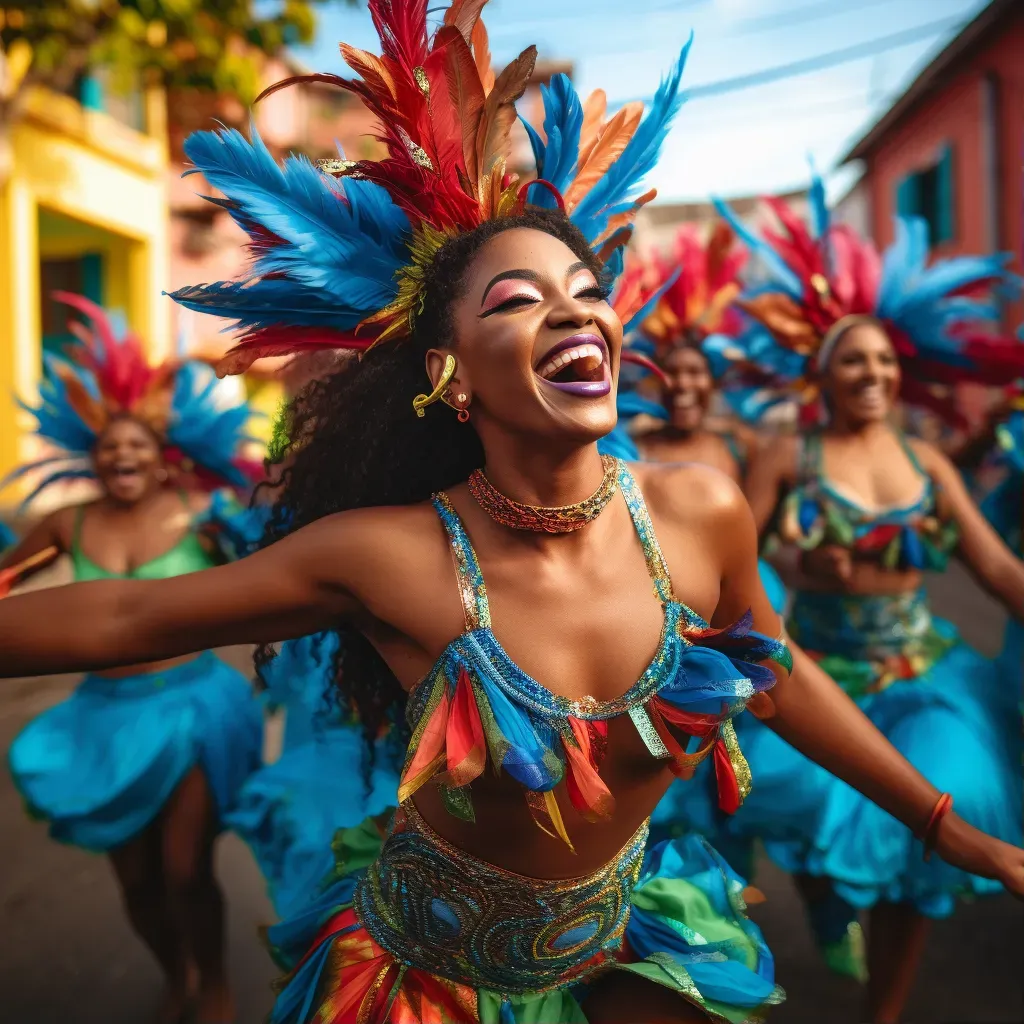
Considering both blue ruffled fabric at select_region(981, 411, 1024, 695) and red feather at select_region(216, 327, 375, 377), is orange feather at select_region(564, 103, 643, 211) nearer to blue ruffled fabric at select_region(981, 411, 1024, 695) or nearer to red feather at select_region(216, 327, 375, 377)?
red feather at select_region(216, 327, 375, 377)

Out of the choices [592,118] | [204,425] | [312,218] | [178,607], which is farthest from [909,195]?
[178,607]

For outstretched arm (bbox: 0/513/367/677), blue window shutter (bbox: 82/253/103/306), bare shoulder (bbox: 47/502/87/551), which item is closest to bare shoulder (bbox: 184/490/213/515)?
bare shoulder (bbox: 47/502/87/551)

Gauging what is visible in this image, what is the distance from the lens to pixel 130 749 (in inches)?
143

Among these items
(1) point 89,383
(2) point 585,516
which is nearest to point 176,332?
(1) point 89,383

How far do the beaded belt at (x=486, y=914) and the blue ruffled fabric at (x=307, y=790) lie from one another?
0.50 meters

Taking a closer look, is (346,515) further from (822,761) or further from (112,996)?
(112,996)

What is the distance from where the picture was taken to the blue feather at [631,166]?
2059 millimetres

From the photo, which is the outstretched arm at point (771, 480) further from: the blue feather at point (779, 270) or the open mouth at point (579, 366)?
the open mouth at point (579, 366)

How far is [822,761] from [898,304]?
2491 millimetres

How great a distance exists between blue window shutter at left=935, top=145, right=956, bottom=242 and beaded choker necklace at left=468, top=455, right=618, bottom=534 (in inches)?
688

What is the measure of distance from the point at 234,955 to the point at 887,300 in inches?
135

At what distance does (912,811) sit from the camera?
6.72 ft

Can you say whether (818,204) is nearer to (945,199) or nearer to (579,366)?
(579,366)

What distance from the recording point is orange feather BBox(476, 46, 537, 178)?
187 centimetres
